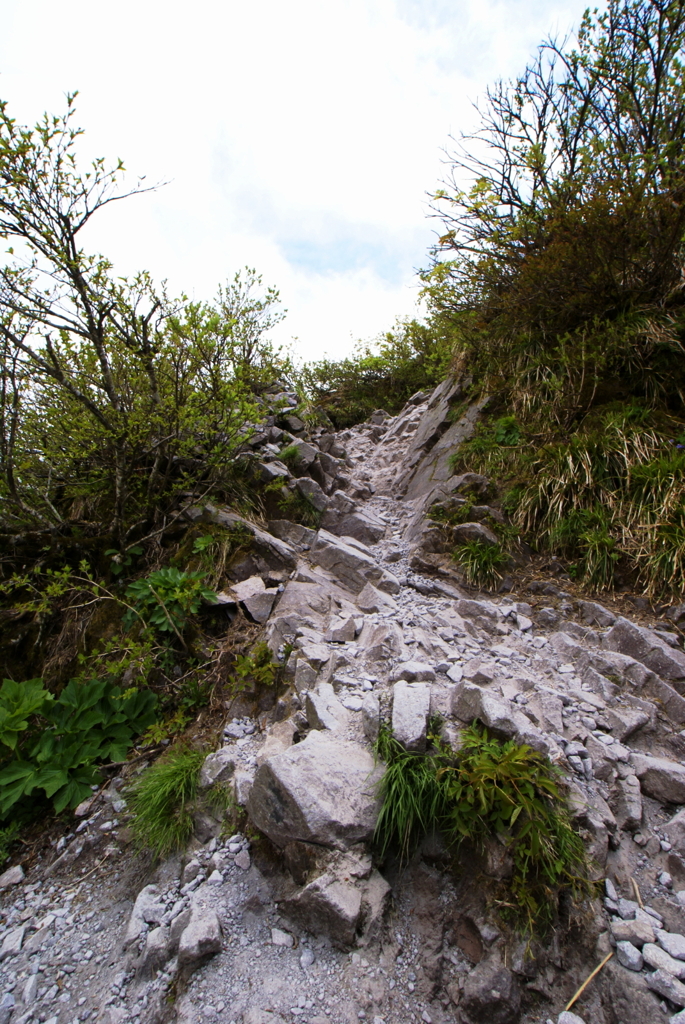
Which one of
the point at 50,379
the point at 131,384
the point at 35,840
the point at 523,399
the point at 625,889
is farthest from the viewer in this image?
the point at 523,399

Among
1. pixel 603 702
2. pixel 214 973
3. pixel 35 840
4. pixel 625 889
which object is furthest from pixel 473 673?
pixel 35 840

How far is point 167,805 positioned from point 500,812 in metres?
2.11

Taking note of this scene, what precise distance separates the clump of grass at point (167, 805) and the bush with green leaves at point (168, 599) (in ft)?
3.80

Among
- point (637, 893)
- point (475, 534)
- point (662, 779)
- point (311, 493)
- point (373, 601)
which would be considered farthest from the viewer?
point (311, 493)

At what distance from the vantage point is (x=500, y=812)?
2.42 m

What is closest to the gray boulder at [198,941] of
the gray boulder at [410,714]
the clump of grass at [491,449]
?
the gray boulder at [410,714]

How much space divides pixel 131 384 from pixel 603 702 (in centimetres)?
553

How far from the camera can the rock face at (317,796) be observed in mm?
2543

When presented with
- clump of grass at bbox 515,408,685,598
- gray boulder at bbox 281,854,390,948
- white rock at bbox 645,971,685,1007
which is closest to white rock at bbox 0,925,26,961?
gray boulder at bbox 281,854,390,948

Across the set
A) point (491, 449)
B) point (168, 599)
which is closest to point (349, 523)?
point (491, 449)

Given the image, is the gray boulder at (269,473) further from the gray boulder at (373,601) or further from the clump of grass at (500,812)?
the clump of grass at (500,812)

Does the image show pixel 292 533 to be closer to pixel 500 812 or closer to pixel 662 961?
pixel 500 812

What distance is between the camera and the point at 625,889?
247 centimetres

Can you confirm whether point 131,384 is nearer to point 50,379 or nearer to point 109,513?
point 50,379
